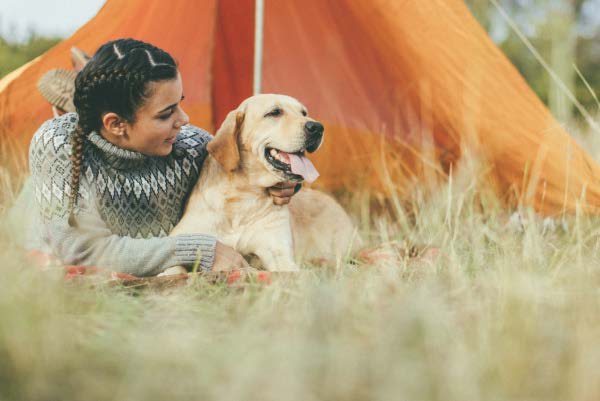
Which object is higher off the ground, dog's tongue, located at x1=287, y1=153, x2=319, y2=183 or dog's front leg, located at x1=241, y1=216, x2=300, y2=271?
dog's tongue, located at x1=287, y1=153, x2=319, y2=183

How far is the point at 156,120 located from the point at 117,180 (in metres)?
0.30

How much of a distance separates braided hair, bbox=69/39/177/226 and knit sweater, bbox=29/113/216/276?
0.06 metres

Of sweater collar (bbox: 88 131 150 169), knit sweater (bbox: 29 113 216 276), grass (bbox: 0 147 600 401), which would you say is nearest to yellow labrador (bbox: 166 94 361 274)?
knit sweater (bbox: 29 113 216 276)

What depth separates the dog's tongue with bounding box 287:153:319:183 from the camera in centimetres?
277

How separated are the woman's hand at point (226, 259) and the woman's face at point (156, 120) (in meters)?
0.47

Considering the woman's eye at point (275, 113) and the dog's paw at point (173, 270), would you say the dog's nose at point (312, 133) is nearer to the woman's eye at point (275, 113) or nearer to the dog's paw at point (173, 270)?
the woman's eye at point (275, 113)

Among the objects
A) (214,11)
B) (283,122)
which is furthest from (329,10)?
(283,122)

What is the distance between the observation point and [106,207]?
2738 mm

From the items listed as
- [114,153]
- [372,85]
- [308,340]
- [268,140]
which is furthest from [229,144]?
[372,85]

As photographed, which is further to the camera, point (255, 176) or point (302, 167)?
point (255, 176)

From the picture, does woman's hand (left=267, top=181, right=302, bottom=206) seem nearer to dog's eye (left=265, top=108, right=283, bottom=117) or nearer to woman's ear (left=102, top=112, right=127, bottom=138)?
dog's eye (left=265, top=108, right=283, bottom=117)

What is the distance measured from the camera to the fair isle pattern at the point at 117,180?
104 inches

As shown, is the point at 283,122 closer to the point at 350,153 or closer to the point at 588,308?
the point at 588,308

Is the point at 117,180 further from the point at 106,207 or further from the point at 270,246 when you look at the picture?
the point at 270,246
